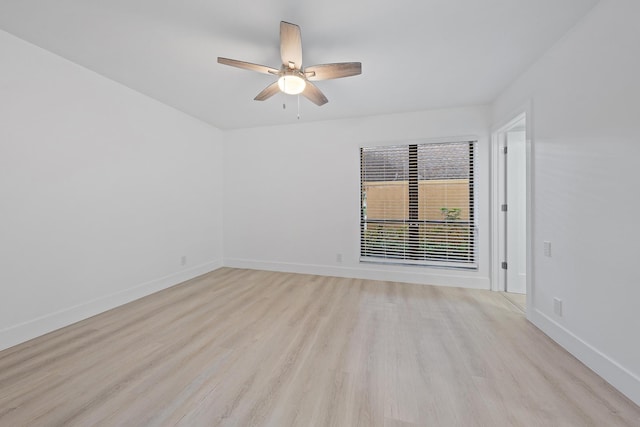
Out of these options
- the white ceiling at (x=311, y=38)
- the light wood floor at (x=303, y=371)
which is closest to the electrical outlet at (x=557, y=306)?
the light wood floor at (x=303, y=371)

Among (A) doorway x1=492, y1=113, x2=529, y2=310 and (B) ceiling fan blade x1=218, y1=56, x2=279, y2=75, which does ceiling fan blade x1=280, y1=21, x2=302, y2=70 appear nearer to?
(B) ceiling fan blade x1=218, y1=56, x2=279, y2=75

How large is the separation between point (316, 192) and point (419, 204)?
1670 mm

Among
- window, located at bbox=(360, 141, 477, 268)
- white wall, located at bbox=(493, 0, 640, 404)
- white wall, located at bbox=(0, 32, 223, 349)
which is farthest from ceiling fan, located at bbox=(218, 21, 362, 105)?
window, located at bbox=(360, 141, 477, 268)

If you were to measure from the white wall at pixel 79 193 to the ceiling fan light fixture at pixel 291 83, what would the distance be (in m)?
2.13

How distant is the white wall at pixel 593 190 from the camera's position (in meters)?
1.48

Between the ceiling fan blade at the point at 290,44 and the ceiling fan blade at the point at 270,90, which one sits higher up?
the ceiling fan blade at the point at 290,44

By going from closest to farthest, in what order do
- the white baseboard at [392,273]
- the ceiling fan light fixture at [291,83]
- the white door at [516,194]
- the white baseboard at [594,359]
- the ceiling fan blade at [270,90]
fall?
the white baseboard at [594,359]
the ceiling fan light fixture at [291,83]
the ceiling fan blade at [270,90]
the white door at [516,194]
the white baseboard at [392,273]

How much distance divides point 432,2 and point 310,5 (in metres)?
0.83

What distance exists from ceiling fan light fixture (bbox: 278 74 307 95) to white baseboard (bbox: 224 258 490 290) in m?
2.78

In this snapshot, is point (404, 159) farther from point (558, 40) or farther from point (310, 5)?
point (310, 5)

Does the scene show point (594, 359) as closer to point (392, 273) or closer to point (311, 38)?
point (392, 273)

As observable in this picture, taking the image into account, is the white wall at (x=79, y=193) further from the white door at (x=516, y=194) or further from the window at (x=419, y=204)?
the white door at (x=516, y=194)

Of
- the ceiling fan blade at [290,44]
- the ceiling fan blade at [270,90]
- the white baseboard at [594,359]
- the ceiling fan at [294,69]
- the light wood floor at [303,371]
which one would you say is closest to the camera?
the light wood floor at [303,371]

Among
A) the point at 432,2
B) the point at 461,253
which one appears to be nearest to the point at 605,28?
the point at 432,2
